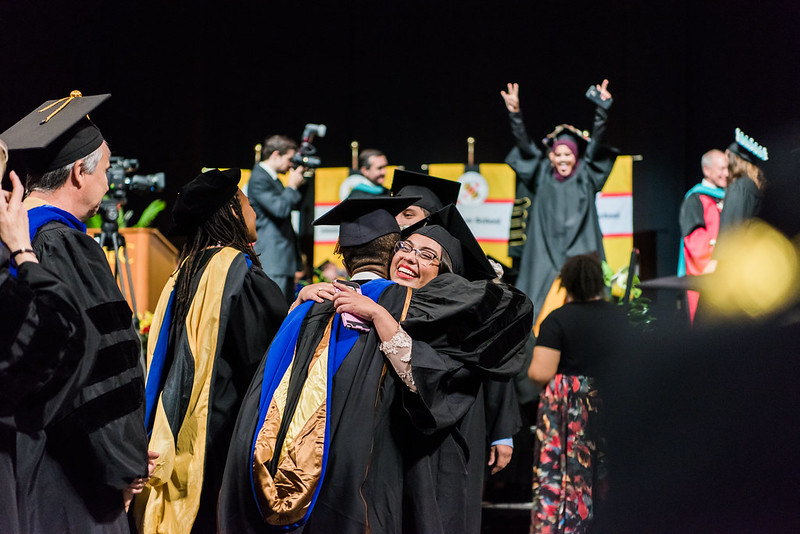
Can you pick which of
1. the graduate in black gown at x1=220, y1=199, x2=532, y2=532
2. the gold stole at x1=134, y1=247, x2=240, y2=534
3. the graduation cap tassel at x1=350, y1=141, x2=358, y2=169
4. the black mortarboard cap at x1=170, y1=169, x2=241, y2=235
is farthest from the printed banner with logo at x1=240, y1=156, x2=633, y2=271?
the graduate in black gown at x1=220, y1=199, x2=532, y2=532

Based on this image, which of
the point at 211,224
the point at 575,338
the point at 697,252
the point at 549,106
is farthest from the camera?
the point at 549,106

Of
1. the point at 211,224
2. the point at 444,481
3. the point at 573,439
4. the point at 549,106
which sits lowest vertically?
the point at 573,439

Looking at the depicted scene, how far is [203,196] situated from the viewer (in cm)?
328

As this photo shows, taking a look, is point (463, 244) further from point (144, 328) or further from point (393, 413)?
point (144, 328)

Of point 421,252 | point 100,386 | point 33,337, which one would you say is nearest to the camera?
point 33,337

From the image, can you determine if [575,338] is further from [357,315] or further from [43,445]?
[43,445]

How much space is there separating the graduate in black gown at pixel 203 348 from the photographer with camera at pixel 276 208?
3222mm

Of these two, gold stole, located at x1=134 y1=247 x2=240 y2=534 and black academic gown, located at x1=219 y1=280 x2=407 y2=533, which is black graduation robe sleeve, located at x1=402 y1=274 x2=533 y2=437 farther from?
gold stole, located at x1=134 y1=247 x2=240 y2=534

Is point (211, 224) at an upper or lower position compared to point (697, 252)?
upper

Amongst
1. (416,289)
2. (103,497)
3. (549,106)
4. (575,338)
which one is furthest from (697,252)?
(103,497)

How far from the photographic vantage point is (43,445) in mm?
2180

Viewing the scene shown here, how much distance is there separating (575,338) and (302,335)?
2014mm

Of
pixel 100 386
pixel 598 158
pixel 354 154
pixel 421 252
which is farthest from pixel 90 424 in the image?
pixel 354 154

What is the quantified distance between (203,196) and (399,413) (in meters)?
1.09
